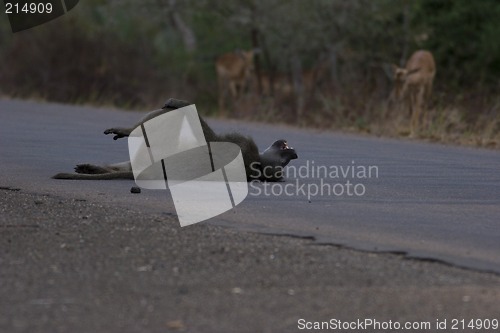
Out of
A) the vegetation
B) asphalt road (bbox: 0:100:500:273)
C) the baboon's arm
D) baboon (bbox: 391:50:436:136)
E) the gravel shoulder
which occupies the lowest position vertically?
the vegetation

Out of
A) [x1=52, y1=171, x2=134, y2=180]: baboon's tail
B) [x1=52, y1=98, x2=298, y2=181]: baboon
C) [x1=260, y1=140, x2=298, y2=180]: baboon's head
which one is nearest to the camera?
[x1=52, y1=98, x2=298, y2=181]: baboon

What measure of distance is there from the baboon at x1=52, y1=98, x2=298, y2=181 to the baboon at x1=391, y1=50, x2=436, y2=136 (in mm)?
12990

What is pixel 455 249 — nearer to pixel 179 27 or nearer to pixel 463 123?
pixel 463 123

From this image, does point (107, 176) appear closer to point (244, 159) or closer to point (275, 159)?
point (244, 159)

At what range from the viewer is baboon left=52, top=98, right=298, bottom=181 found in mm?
12305

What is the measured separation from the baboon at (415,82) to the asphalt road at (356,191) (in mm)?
4755

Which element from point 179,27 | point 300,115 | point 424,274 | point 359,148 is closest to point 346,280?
point 424,274

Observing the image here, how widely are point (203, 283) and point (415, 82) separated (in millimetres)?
19408

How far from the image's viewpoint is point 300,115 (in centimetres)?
2877

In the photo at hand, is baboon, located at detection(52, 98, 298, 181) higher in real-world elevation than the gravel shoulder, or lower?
lower

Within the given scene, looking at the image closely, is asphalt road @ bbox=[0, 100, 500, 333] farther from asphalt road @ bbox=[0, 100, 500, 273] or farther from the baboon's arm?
the baboon's arm

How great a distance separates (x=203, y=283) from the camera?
752cm

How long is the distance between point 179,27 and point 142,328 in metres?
42.2

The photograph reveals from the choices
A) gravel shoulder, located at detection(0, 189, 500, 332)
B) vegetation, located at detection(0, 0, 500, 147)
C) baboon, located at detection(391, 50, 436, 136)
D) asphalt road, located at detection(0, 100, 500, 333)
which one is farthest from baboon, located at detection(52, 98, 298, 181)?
vegetation, located at detection(0, 0, 500, 147)
